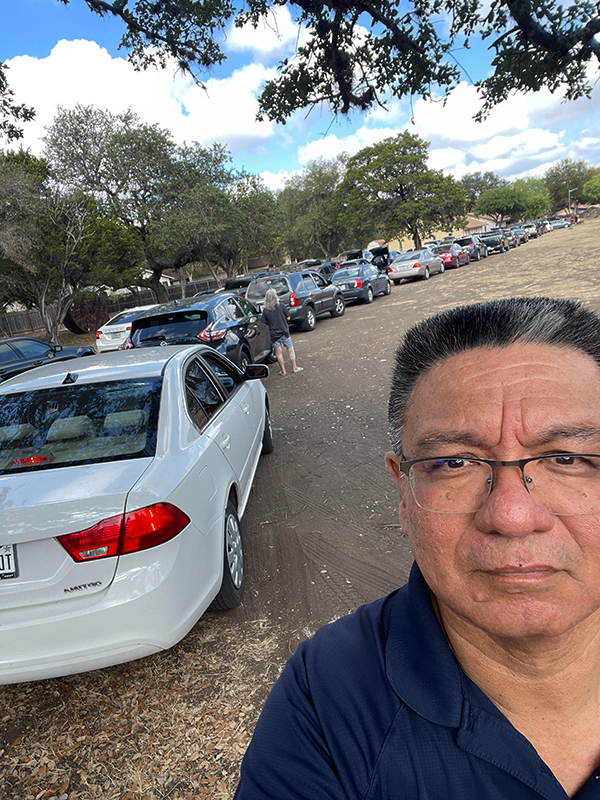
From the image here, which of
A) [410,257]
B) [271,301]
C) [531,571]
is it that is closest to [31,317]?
[410,257]

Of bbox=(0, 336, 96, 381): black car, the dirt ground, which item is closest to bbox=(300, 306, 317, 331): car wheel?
bbox=(0, 336, 96, 381): black car

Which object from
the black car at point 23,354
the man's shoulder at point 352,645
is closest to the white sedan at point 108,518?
the man's shoulder at point 352,645

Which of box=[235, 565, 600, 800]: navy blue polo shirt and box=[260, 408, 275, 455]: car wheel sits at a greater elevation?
box=[235, 565, 600, 800]: navy blue polo shirt

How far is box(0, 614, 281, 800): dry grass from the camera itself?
7.41 feet

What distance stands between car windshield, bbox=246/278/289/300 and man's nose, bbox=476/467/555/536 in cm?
1505

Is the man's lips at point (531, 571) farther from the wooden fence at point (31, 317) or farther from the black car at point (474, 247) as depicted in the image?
the black car at point (474, 247)

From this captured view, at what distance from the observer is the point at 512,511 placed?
999mm

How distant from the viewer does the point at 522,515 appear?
0.99 metres

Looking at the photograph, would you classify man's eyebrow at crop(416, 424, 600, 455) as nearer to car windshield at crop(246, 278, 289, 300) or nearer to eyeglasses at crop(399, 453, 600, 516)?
eyeglasses at crop(399, 453, 600, 516)

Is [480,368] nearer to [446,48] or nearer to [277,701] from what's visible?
[277,701]

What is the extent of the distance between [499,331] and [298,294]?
1524cm

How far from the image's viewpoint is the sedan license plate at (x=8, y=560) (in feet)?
7.69

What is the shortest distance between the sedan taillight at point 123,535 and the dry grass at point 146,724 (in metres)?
0.92

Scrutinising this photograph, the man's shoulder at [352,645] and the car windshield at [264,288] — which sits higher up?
the car windshield at [264,288]
